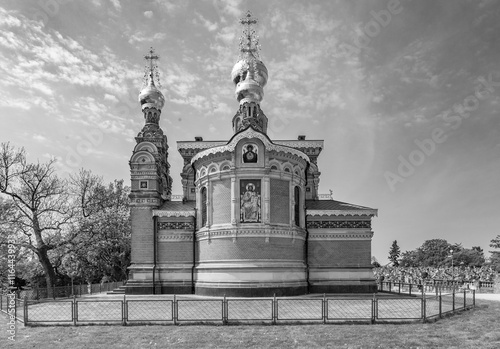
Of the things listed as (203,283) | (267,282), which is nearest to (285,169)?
(267,282)

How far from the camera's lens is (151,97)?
33594 millimetres

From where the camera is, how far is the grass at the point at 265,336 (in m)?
11.0

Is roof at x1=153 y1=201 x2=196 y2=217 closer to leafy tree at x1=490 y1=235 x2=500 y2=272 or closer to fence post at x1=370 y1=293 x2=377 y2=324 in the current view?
fence post at x1=370 y1=293 x2=377 y2=324

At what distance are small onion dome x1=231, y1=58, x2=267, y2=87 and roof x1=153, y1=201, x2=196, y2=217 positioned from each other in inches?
415

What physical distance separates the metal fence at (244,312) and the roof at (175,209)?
8185 millimetres

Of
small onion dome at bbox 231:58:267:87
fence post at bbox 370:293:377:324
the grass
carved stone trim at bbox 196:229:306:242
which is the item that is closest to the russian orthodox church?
carved stone trim at bbox 196:229:306:242

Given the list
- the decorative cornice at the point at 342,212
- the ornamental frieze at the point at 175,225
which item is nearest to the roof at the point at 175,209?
the ornamental frieze at the point at 175,225

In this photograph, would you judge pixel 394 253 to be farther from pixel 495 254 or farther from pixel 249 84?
pixel 249 84

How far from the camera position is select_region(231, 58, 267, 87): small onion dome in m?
32.3

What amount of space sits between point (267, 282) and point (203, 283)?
3.96 m

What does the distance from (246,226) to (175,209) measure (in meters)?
6.03

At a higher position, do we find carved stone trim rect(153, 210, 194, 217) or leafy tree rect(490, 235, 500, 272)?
carved stone trim rect(153, 210, 194, 217)

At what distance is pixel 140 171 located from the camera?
28.6 m

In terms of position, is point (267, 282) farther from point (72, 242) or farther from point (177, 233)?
point (72, 242)
